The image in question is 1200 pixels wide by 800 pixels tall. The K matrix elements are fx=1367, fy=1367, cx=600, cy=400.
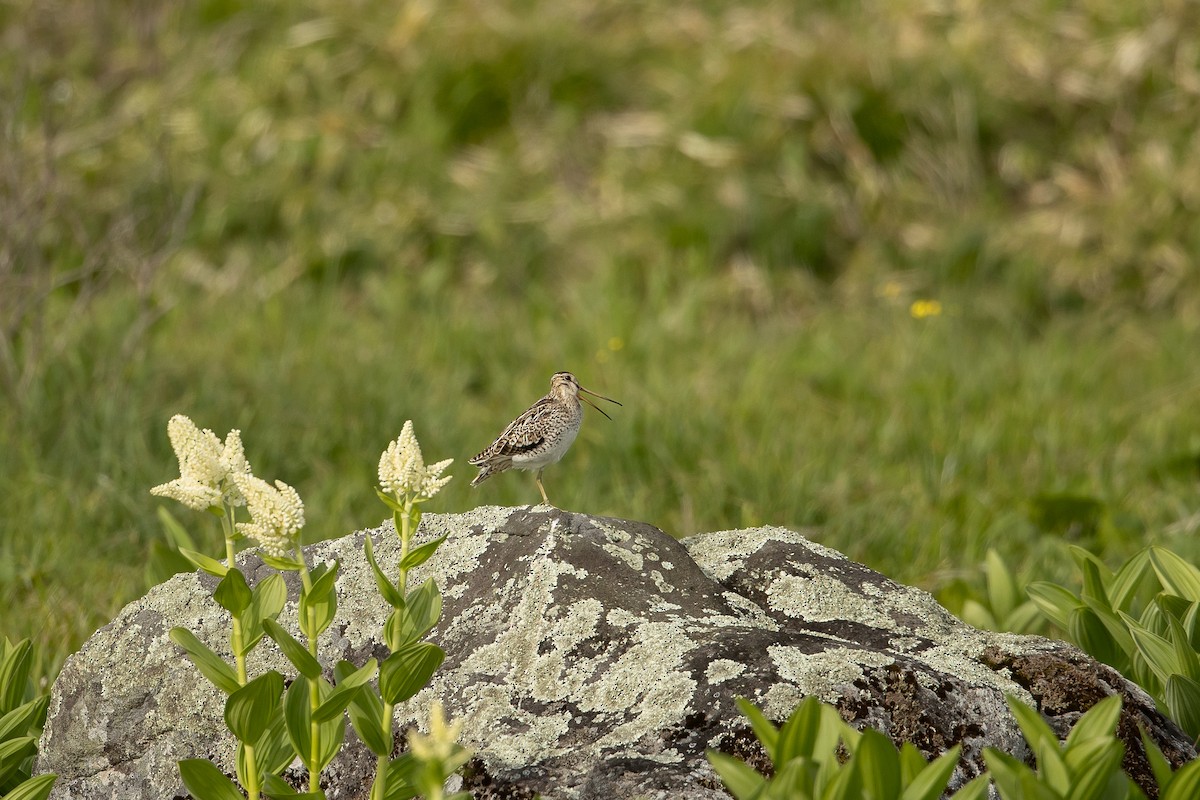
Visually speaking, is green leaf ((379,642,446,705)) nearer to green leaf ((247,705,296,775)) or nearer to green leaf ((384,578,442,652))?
green leaf ((384,578,442,652))

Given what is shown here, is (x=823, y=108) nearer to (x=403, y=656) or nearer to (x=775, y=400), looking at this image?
(x=775, y=400)

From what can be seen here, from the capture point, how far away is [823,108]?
8758 mm

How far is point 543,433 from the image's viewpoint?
3.67 metres

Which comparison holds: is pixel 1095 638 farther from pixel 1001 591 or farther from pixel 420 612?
pixel 420 612

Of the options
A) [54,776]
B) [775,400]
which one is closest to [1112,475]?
[775,400]

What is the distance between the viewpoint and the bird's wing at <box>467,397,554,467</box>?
3.68 metres

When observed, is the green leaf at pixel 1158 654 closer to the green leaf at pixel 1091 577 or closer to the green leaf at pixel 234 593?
the green leaf at pixel 1091 577

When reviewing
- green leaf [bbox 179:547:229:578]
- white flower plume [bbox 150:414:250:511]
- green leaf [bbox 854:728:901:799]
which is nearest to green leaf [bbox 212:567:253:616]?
green leaf [bbox 179:547:229:578]

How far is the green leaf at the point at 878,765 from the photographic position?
2258mm

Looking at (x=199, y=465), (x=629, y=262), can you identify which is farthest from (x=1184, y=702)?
(x=629, y=262)

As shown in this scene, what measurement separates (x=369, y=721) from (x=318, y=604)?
0.24 m

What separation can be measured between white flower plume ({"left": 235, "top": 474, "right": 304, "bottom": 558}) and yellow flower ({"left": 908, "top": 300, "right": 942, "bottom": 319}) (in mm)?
5437

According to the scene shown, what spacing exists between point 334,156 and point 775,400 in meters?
3.61

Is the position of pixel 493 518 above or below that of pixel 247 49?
above
